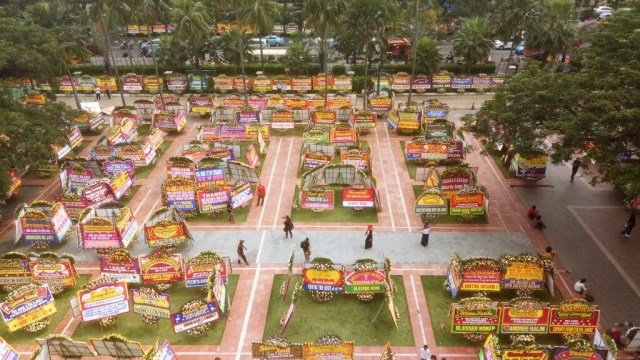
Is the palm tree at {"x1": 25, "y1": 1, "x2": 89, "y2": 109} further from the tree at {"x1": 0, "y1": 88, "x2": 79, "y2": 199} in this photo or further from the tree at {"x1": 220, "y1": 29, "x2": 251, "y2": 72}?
the tree at {"x1": 220, "y1": 29, "x2": 251, "y2": 72}

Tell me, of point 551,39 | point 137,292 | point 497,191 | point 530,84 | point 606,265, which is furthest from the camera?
point 551,39

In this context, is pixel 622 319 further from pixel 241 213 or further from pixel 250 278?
pixel 241 213

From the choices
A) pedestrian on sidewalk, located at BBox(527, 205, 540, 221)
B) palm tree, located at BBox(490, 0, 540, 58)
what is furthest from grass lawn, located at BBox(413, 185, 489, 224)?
palm tree, located at BBox(490, 0, 540, 58)

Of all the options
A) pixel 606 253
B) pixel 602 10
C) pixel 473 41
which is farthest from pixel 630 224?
pixel 602 10

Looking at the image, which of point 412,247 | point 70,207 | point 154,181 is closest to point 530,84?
point 412,247

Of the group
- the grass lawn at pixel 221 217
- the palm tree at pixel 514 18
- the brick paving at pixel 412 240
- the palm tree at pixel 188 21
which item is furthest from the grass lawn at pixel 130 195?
the palm tree at pixel 514 18
